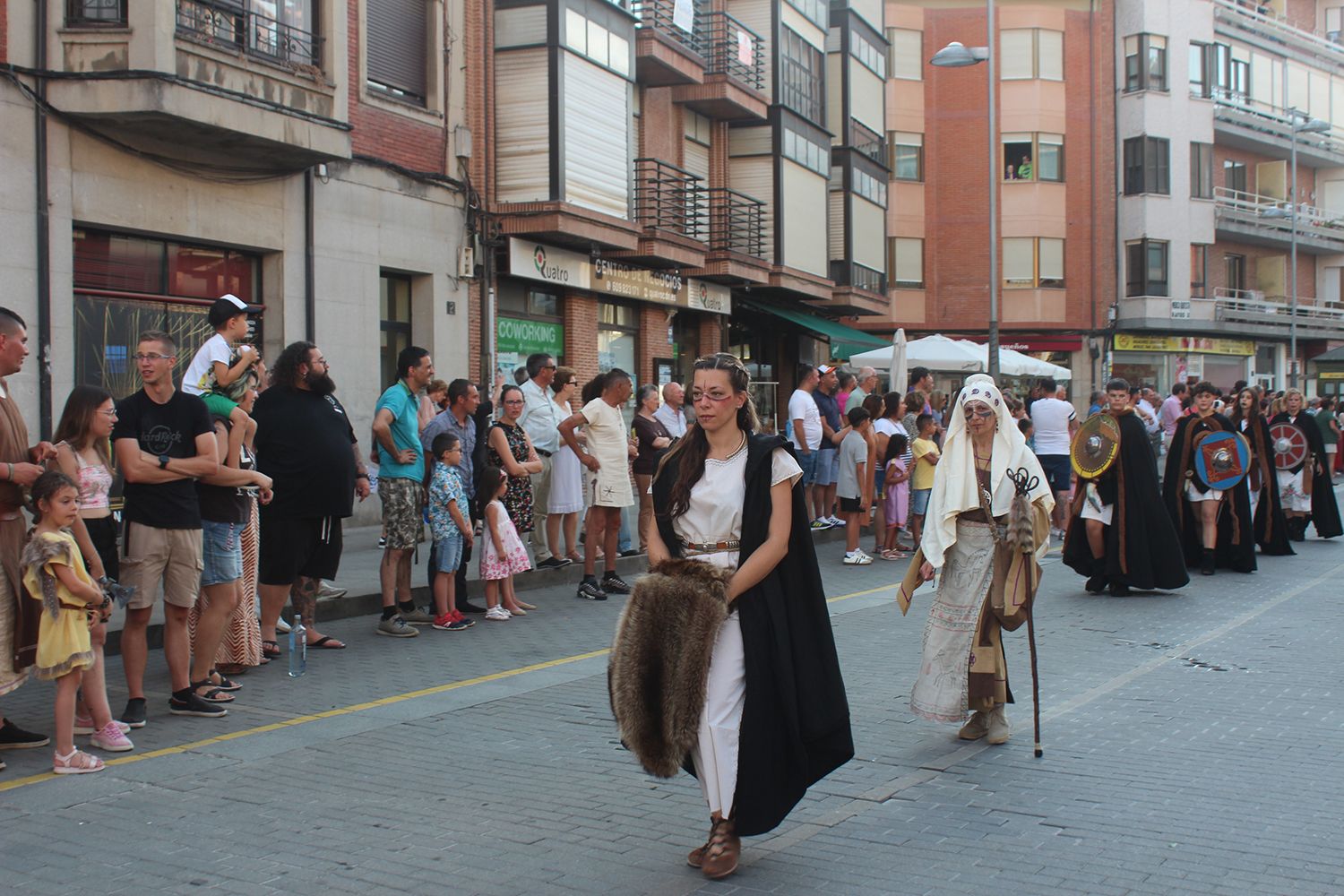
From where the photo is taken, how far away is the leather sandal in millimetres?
4641

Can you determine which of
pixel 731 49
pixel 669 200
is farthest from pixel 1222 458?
pixel 731 49

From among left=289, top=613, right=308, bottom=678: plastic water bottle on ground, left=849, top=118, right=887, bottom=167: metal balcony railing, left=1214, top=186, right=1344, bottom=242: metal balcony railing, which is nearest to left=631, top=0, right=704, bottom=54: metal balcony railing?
left=849, top=118, right=887, bottom=167: metal balcony railing

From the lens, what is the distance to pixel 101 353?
46.8 feet

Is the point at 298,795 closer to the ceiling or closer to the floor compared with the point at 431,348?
closer to the floor

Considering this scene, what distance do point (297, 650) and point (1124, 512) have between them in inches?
287

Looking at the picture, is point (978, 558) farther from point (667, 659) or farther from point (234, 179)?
point (234, 179)

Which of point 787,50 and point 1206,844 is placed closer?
point 1206,844

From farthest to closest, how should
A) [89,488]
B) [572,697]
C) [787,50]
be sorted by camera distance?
[787,50], [572,697], [89,488]

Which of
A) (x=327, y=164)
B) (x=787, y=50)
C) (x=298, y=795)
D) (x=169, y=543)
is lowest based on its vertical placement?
(x=298, y=795)

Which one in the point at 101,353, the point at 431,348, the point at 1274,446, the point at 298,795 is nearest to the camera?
the point at 298,795

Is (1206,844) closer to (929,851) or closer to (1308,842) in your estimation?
(1308,842)

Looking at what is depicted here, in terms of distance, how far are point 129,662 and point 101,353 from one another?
826 cm

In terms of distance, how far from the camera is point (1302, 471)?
16.8 metres

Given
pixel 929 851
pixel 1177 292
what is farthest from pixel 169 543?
pixel 1177 292
